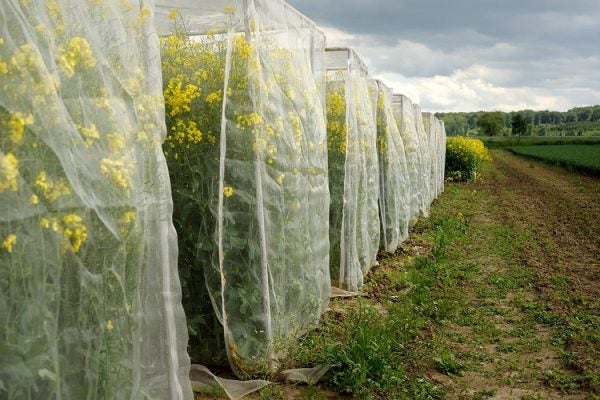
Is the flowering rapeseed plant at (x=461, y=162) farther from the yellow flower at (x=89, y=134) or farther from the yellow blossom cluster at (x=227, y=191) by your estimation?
the yellow flower at (x=89, y=134)

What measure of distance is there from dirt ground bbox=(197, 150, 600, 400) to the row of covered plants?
1.09 m

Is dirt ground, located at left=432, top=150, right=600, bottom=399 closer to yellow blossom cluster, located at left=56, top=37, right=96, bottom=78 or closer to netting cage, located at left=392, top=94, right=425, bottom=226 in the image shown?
netting cage, located at left=392, top=94, right=425, bottom=226

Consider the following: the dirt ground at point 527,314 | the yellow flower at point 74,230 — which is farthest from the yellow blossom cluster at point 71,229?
the dirt ground at point 527,314

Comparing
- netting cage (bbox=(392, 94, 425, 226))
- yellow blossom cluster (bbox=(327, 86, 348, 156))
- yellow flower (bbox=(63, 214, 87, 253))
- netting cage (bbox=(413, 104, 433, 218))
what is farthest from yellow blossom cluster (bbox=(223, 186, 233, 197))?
netting cage (bbox=(413, 104, 433, 218))

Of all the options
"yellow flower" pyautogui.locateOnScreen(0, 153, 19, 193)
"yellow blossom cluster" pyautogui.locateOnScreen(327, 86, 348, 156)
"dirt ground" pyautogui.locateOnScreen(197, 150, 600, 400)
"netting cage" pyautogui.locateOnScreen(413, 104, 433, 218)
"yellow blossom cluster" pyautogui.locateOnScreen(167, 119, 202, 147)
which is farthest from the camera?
"netting cage" pyautogui.locateOnScreen(413, 104, 433, 218)

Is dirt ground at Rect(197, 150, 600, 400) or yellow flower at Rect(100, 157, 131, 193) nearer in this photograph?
yellow flower at Rect(100, 157, 131, 193)

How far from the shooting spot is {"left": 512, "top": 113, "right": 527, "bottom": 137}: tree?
120 meters

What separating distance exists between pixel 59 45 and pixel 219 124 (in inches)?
74.3

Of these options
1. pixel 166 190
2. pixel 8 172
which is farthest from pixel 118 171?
pixel 8 172

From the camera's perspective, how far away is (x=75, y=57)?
2879mm

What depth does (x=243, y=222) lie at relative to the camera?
4.67 meters

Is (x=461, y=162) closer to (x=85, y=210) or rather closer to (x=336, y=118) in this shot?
(x=336, y=118)

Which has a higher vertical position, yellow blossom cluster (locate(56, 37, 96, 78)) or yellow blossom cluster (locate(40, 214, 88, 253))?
yellow blossom cluster (locate(56, 37, 96, 78))

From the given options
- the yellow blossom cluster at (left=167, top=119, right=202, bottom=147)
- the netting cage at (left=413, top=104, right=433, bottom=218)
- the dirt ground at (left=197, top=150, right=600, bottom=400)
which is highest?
the yellow blossom cluster at (left=167, top=119, right=202, bottom=147)
